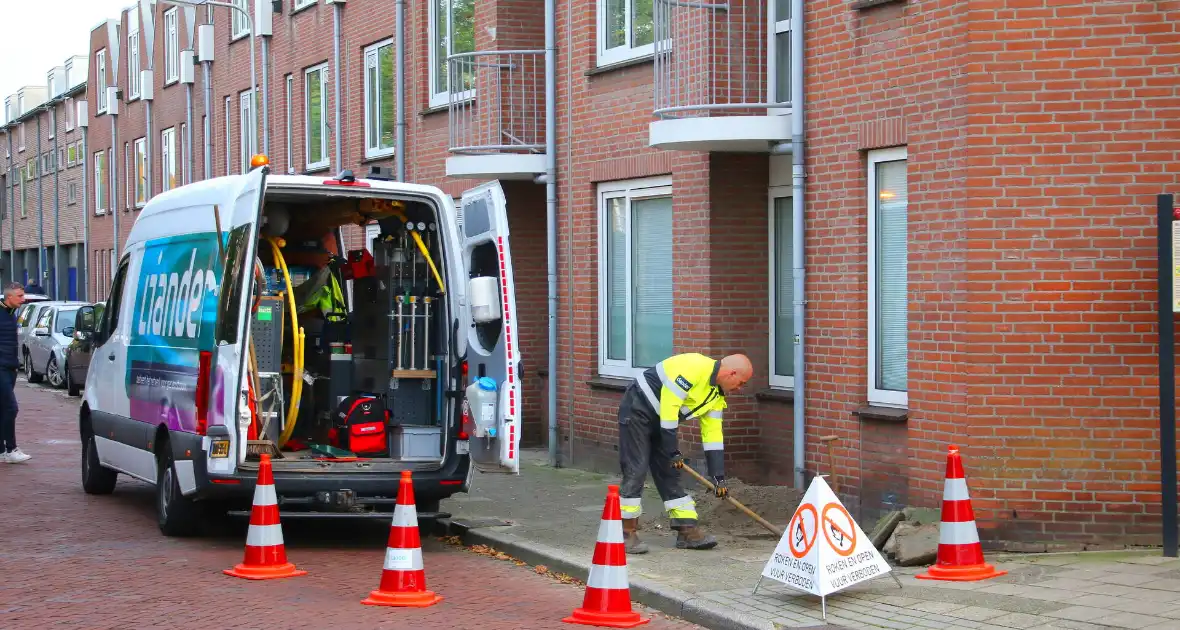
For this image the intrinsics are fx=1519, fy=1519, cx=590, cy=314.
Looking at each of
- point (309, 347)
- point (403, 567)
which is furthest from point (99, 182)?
point (403, 567)

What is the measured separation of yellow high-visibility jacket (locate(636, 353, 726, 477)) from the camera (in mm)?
9633

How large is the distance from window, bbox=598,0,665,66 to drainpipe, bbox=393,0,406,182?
202 inches

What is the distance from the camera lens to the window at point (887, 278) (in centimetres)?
1072

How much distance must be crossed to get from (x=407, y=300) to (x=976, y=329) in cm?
407

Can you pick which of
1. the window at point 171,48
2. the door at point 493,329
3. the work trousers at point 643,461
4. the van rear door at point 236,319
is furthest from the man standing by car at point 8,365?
the window at point 171,48

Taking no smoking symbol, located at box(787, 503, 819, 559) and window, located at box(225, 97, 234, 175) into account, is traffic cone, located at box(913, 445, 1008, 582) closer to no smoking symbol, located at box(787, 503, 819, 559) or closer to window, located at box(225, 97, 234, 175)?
no smoking symbol, located at box(787, 503, 819, 559)

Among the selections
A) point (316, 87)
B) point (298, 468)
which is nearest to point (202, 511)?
point (298, 468)

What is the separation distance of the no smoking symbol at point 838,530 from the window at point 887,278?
8.80 feet

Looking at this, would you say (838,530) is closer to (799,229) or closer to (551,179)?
(799,229)

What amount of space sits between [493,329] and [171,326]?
2.37 meters

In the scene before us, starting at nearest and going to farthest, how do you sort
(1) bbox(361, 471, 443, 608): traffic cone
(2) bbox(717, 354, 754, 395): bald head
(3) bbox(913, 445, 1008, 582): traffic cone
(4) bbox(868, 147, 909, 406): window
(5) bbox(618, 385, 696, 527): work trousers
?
1. (1) bbox(361, 471, 443, 608): traffic cone
2. (3) bbox(913, 445, 1008, 582): traffic cone
3. (2) bbox(717, 354, 754, 395): bald head
4. (5) bbox(618, 385, 696, 527): work trousers
5. (4) bbox(868, 147, 909, 406): window

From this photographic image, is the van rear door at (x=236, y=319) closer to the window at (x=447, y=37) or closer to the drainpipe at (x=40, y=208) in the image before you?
the window at (x=447, y=37)

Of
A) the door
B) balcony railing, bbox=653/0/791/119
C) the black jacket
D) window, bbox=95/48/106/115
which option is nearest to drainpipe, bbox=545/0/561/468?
balcony railing, bbox=653/0/791/119

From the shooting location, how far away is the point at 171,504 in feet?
35.0
